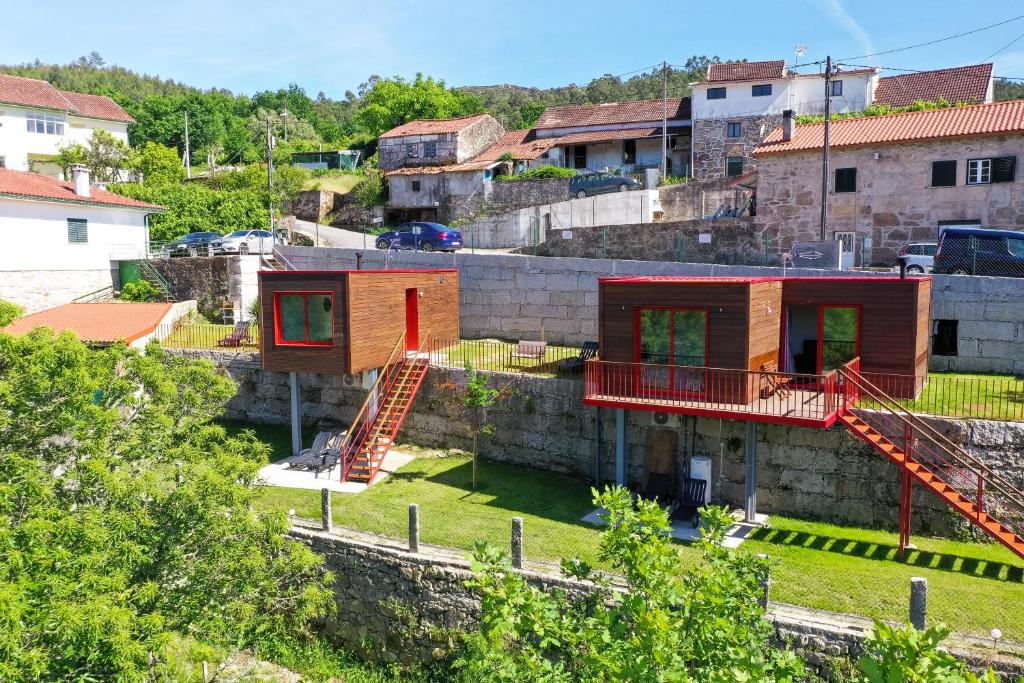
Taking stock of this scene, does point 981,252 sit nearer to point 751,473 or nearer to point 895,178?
Answer: point 895,178

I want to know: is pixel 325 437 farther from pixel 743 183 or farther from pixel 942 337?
pixel 743 183

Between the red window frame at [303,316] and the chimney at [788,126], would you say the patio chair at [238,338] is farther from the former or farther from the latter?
the chimney at [788,126]

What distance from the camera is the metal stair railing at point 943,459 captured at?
1561cm

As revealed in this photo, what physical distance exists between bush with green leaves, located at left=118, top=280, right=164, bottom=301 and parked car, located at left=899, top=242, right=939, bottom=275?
26656 mm

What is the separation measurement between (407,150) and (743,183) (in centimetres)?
2195

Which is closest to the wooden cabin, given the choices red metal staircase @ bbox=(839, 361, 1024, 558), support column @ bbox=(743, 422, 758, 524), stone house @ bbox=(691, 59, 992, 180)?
support column @ bbox=(743, 422, 758, 524)

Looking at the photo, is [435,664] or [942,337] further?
[942,337]

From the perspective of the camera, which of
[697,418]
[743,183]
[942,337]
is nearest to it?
[697,418]

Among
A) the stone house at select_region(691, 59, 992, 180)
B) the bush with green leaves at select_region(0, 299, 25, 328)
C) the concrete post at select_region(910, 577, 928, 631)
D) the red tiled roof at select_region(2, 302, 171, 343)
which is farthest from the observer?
the stone house at select_region(691, 59, 992, 180)

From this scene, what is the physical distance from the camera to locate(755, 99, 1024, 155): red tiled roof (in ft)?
87.8

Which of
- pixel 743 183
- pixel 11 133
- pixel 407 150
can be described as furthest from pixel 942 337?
pixel 11 133

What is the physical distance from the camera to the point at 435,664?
16734 millimetres

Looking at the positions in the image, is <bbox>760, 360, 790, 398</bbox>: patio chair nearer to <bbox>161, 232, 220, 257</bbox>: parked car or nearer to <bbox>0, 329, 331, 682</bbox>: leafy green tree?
<bbox>0, 329, 331, 682</bbox>: leafy green tree

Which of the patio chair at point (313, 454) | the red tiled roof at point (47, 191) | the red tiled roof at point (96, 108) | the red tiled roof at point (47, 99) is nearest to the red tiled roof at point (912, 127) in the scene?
the patio chair at point (313, 454)
